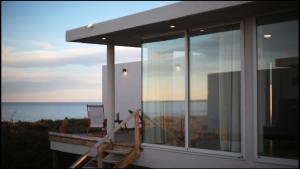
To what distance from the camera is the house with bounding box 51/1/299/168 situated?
6.30m

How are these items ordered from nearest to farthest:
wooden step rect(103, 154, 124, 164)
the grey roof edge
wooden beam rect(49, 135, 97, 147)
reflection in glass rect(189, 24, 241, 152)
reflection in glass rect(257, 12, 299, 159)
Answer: reflection in glass rect(257, 12, 299, 159) → the grey roof edge → reflection in glass rect(189, 24, 241, 152) → wooden step rect(103, 154, 124, 164) → wooden beam rect(49, 135, 97, 147)

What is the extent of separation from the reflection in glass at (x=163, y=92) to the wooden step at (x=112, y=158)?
61 centimetres

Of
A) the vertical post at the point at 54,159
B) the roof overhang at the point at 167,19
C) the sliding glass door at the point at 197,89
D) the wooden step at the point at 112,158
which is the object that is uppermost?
the roof overhang at the point at 167,19

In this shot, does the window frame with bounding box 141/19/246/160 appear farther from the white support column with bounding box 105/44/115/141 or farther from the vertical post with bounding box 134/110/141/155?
the white support column with bounding box 105/44/115/141

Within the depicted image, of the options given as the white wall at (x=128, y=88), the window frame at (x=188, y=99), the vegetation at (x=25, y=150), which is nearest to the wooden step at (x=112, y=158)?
the window frame at (x=188, y=99)

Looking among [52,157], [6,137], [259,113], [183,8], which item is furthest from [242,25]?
[6,137]

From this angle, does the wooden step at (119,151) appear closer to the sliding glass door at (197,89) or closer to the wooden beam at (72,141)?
the sliding glass door at (197,89)

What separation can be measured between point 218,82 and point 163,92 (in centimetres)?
132

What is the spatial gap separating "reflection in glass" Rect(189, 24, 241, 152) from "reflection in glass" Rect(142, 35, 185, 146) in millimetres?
313

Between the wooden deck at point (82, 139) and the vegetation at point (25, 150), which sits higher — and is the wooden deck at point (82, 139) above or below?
above

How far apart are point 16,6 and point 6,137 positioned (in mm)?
4042

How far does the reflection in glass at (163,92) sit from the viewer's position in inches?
310

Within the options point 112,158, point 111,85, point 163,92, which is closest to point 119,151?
point 112,158

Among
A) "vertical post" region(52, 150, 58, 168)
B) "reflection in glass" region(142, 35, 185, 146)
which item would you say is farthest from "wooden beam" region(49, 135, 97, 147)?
"reflection in glass" region(142, 35, 185, 146)
